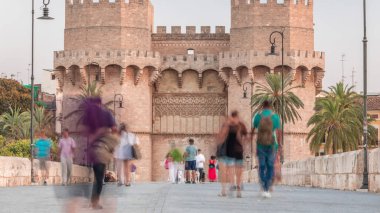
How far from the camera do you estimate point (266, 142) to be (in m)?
18.9

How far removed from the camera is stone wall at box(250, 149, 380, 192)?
2484cm

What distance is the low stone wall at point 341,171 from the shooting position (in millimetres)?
24844

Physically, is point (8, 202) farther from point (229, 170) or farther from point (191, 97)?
point (191, 97)

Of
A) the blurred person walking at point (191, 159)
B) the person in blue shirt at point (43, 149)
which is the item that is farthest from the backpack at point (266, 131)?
the blurred person walking at point (191, 159)

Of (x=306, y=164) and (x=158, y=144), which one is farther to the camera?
(x=158, y=144)

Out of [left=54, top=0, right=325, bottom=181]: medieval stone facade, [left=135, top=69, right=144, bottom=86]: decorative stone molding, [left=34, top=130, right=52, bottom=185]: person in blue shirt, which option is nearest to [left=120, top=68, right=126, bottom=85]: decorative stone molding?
[left=54, top=0, right=325, bottom=181]: medieval stone facade

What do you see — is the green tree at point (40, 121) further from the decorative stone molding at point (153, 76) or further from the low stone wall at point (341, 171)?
the low stone wall at point (341, 171)

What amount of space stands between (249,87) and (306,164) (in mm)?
42745

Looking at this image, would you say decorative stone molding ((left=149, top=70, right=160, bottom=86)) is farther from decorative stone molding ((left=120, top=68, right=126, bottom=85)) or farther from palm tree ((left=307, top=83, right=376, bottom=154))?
palm tree ((left=307, top=83, right=376, bottom=154))

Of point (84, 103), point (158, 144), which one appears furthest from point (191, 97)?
point (84, 103)

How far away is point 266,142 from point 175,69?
200ft

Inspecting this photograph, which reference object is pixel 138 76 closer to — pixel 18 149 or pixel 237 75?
pixel 237 75

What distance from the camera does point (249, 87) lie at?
76.9 m

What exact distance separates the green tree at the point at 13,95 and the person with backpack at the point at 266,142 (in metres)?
80.4
